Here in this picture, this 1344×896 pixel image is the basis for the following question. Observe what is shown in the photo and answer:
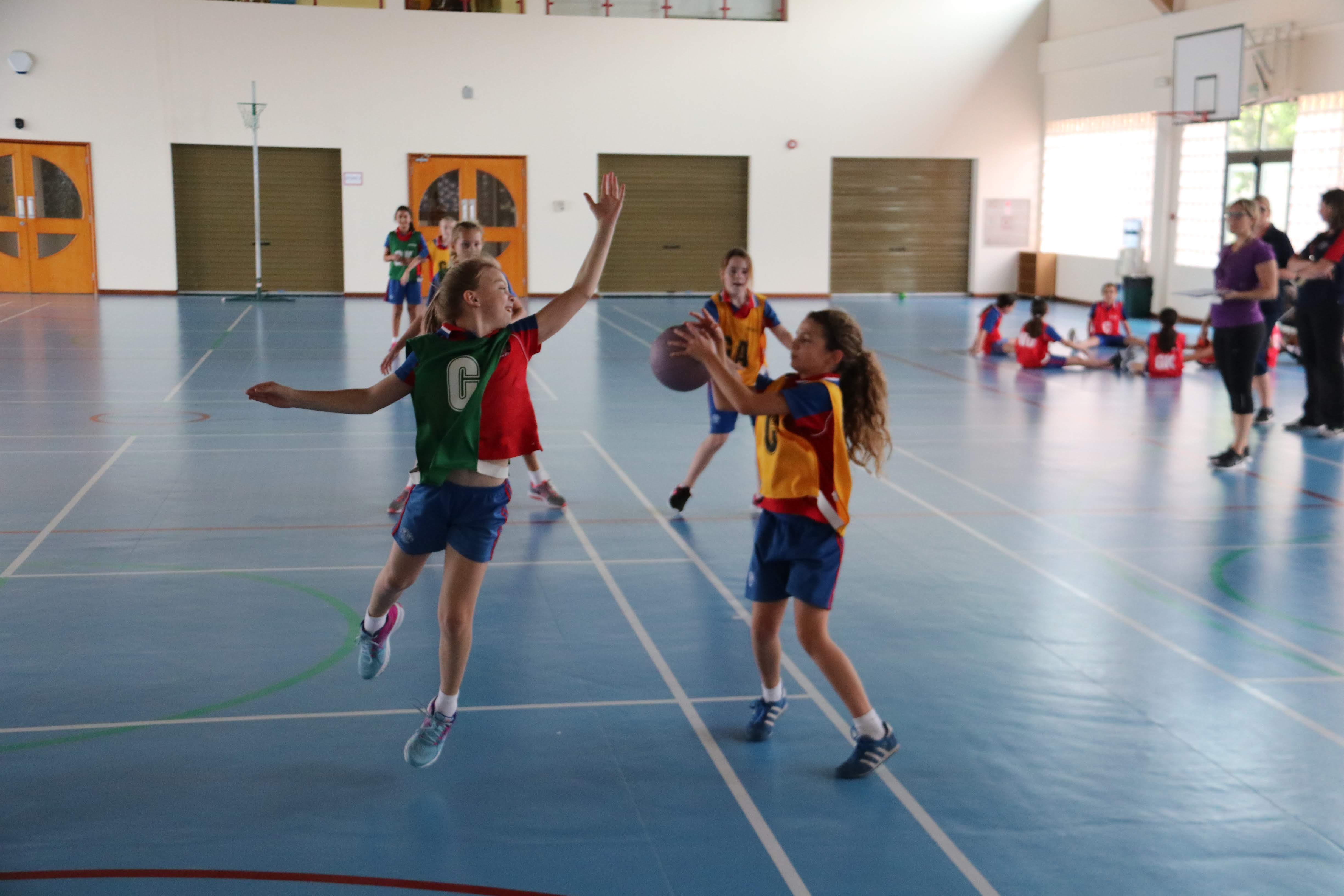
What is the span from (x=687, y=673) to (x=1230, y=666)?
6.83ft

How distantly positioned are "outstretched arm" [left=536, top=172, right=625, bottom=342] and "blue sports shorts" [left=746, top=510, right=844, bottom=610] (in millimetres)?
895

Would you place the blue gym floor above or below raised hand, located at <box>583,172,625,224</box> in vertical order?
below

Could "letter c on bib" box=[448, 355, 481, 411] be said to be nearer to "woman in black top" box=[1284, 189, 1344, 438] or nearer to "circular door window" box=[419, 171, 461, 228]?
"woman in black top" box=[1284, 189, 1344, 438]

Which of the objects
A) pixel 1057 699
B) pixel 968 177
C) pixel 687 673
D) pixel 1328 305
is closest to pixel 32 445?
pixel 687 673

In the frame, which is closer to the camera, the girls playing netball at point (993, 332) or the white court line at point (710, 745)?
the white court line at point (710, 745)

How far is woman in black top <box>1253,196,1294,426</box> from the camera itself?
32.4ft

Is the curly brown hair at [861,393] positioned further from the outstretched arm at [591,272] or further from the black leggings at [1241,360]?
the black leggings at [1241,360]

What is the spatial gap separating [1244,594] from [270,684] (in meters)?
4.26

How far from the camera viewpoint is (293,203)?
2369cm

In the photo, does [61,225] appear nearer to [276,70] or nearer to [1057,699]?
[276,70]

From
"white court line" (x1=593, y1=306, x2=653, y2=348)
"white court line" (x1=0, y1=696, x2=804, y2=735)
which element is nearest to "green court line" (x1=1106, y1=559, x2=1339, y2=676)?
"white court line" (x1=0, y1=696, x2=804, y2=735)

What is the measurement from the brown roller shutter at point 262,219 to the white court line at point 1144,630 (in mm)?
18560

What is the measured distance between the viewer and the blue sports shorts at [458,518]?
12.2 feet

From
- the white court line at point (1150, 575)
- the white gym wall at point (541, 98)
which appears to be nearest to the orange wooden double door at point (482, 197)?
the white gym wall at point (541, 98)
